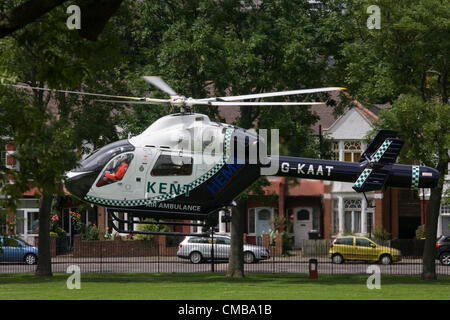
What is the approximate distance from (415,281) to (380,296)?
23.9 ft

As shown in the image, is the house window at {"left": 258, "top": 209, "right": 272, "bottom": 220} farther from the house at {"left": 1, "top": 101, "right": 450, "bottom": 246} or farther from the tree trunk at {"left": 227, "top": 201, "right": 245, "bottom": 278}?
the tree trunk at {"left": 227, "top": 201, "right": 245, "bottom": 278}

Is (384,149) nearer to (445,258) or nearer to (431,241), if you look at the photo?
(431,241)

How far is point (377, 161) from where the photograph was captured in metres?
21.5

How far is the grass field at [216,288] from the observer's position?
25.8 metres

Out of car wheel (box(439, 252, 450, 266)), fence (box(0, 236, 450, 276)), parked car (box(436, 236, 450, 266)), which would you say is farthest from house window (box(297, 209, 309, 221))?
car wheel (box(439, 252, 450, 266))

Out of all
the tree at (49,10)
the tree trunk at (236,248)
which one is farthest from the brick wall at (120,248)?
the tree at (49,10)

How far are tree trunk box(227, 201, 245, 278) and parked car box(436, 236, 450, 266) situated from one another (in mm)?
14321

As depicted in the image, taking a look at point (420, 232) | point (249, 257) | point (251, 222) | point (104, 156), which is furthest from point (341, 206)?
point (104, 156)

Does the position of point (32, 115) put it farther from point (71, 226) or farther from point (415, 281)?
point (71, 226)

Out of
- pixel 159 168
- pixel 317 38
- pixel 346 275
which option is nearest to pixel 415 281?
pixel 346 275

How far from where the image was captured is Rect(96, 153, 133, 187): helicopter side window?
20234 mm

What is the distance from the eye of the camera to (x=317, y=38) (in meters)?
34.5

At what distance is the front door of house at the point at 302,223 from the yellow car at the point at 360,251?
11518 millimetres

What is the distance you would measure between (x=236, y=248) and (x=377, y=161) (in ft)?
47.4
